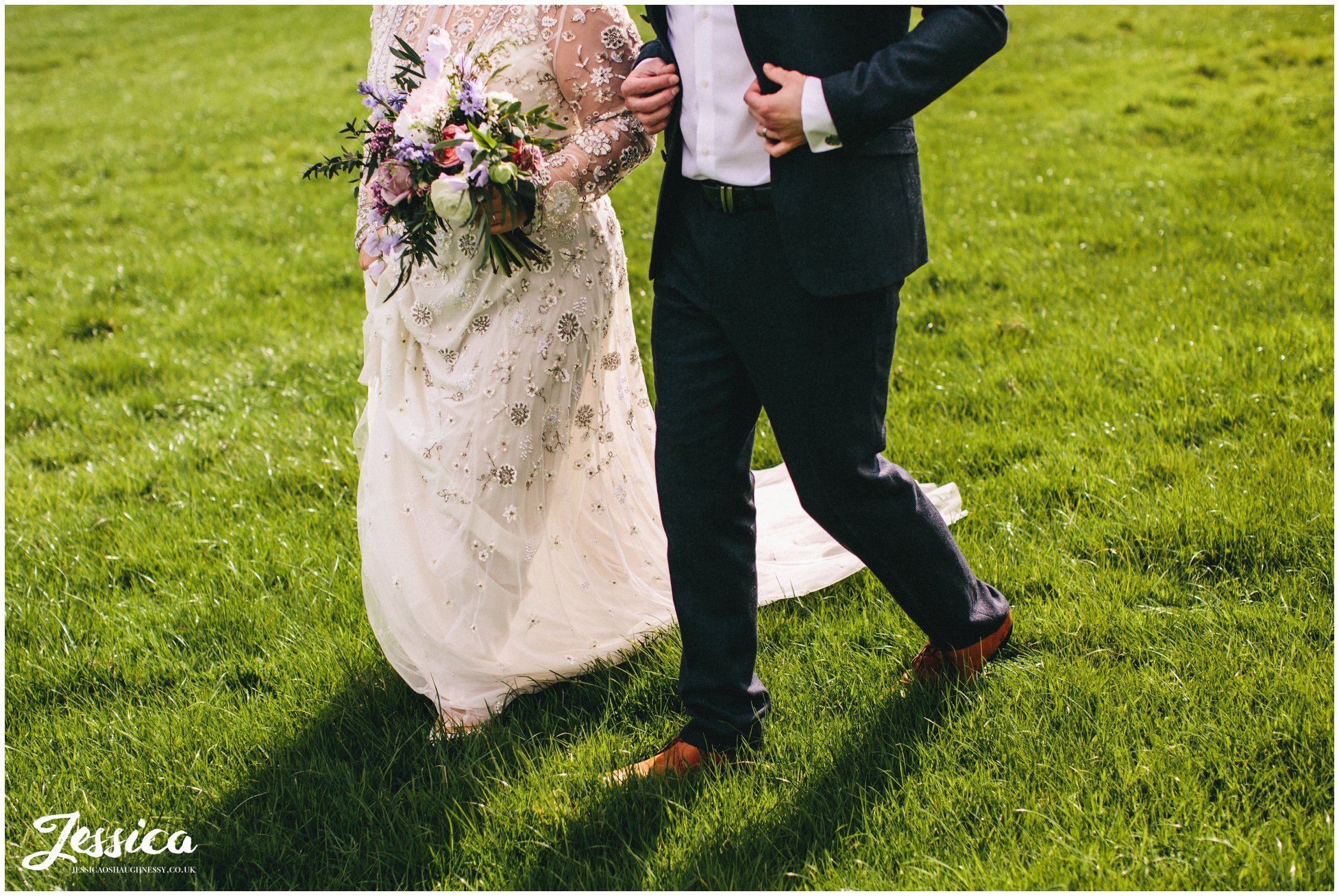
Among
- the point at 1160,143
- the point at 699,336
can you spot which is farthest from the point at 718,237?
the point at 1160,143

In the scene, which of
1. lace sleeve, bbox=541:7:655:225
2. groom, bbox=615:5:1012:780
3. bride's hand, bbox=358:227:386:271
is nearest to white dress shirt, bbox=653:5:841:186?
groom, bbox=615:5:1012:780

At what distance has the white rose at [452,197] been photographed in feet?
8.04

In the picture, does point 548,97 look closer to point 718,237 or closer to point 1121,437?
point 718,237

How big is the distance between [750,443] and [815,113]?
886 millimetres

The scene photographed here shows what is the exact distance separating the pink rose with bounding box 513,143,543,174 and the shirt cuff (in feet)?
2.41

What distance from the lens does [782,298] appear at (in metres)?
2.48

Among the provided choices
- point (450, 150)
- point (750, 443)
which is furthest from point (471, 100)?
point (750, 443)

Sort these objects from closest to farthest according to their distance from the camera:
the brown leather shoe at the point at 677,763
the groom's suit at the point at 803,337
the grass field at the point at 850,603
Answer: the groom's suit at the point at 803,337 < the grass field at the point at 850,603 < the brown leather shoe at the point at 677,763

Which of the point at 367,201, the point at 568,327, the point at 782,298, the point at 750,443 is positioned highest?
the point at 367,201

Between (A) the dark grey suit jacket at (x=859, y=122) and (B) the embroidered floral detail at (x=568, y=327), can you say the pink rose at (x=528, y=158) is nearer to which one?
(B) the embroidered floral detail at (x=568, y=327)

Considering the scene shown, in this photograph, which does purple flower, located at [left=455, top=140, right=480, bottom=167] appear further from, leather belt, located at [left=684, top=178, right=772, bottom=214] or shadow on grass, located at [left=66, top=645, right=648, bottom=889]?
shadow on grass, located at [left=66, top=645, right=648, bottom=889]

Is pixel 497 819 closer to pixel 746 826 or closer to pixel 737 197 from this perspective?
pixel 746 826

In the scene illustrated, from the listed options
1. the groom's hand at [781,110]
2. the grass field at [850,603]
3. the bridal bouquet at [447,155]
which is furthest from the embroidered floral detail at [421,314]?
the groom's hand at [781,110]

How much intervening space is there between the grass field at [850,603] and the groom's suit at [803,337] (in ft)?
1.12
